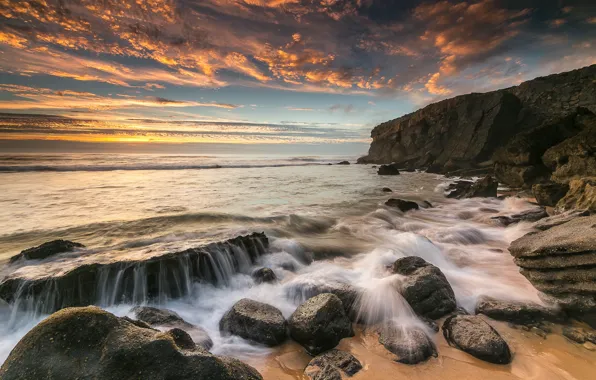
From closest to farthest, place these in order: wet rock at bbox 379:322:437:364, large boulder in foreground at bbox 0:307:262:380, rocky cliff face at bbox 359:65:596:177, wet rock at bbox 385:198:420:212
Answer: large boulder in foreground at bbox 0:307:262:380 < wet rock at bbox 379:322:437:364 < wet rock at bbox 385:198:420:212 < rocky cliff face at bbox 359:65:596:177

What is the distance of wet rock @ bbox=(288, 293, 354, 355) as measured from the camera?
13.2ft

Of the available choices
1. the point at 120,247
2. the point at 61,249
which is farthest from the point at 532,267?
the point at 61,249

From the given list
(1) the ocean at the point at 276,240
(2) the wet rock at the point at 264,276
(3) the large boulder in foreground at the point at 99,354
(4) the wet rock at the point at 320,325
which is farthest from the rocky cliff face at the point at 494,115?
(3) the large boulder in foreground at the point at 99,354

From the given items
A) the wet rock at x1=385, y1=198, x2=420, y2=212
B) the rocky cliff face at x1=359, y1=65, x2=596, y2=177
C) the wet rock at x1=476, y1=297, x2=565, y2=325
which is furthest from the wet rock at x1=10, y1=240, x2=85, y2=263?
the rocky cliff face at x1=359, y1=65, x2=596, y2=177

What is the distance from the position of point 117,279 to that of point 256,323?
10.6ft

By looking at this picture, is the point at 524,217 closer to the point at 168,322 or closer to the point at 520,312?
the point at 520,312

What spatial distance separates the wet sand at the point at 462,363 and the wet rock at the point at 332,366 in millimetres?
87

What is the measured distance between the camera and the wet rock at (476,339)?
3.65 metres

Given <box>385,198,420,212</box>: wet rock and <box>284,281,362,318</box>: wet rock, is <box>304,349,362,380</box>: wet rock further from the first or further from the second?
<box>385,198,420,212</box>: wet rock

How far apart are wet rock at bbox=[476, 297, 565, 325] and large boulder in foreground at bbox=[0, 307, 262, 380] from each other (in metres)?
4.37

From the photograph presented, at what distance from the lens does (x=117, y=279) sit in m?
5.59

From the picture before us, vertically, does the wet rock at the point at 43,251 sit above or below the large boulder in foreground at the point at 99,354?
below

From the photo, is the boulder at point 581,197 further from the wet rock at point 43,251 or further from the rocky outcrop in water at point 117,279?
the wet rock at point 43,251

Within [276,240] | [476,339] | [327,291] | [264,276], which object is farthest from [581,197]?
[264,276]
